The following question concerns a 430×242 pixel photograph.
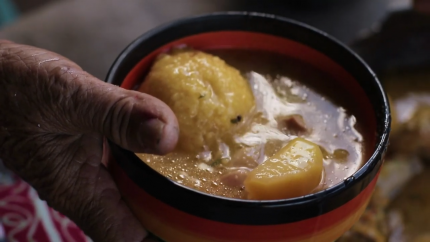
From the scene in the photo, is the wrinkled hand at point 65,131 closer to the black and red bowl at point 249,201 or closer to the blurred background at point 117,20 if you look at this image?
the black and red bowl at point 249,201

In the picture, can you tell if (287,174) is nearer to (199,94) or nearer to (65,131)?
(199,94)

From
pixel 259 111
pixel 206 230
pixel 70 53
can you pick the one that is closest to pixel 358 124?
pixel 259 111

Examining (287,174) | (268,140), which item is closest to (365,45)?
(268,140)

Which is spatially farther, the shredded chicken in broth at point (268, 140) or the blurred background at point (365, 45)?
the blurred background at point (365, 45)

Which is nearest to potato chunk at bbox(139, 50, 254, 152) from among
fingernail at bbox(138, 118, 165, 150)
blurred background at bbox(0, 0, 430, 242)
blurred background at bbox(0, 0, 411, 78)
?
fingernail at bbox(138, 118, 165, 150)

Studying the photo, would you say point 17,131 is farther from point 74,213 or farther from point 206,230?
point 206,230

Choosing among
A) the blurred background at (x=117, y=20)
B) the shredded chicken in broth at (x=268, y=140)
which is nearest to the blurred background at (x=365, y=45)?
the blurred background at (x=117, y=20)
